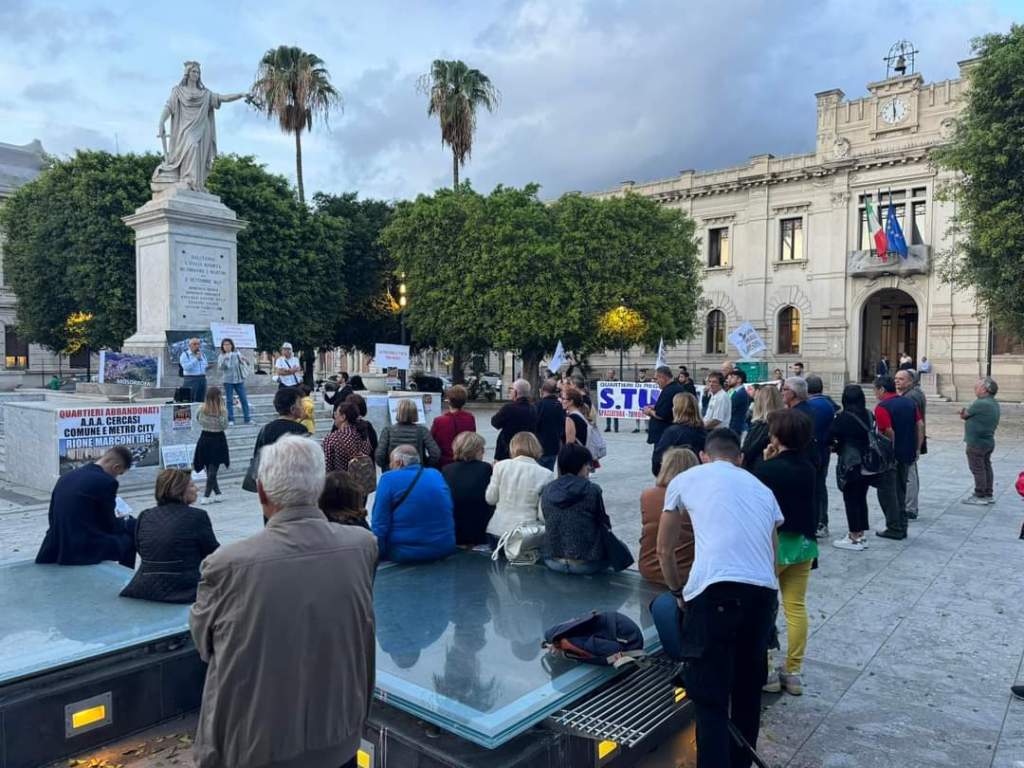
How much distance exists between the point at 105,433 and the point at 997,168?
2154 centimetres

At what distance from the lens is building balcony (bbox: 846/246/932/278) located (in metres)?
34.8

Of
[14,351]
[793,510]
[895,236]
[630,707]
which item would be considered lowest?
[630,707]

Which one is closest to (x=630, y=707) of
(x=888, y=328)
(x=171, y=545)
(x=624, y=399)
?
(x=171, y=545)

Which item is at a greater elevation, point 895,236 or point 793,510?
point 895,236

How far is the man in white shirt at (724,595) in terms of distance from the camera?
10.4ft

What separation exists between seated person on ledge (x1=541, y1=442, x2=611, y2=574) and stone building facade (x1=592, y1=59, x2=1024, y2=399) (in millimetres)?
33002

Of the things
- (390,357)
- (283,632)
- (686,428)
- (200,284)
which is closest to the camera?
(283,632)

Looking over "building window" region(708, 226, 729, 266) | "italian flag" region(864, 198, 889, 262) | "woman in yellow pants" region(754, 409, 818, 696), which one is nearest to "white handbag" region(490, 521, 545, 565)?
"woman in yellow pants" region(754, 409, 818, 696)

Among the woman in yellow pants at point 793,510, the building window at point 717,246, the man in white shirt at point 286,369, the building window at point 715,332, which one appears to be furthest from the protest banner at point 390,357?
the building window at point 717,246

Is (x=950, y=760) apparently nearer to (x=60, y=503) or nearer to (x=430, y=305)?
(x=60, y=503)

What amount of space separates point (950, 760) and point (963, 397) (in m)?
33.7

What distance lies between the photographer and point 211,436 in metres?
9.97

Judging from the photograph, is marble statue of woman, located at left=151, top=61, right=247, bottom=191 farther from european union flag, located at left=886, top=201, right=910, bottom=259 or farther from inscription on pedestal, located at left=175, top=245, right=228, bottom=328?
european union flag, located at left=886, top=201, right=910, bottom=259

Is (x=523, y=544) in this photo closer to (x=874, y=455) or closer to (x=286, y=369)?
(x=874, y=455)
